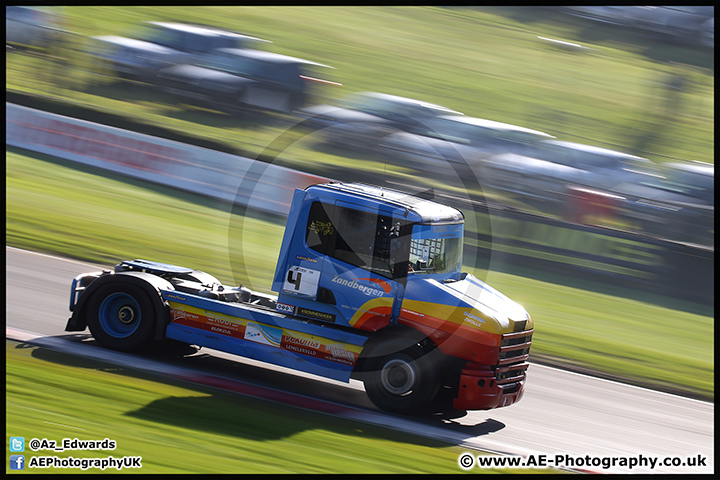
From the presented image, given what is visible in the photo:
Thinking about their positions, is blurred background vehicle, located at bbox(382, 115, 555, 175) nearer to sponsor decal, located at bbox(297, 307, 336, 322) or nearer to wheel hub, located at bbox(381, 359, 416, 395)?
sponsor decal, located at bbox(297, 307, 336, 322)

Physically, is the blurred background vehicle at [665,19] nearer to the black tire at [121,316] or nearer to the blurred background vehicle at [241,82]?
the blurred background vehicle at [241,82]

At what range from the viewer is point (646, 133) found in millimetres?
27734

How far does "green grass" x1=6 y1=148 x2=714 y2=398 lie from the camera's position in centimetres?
1187

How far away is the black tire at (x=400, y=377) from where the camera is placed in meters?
7.69

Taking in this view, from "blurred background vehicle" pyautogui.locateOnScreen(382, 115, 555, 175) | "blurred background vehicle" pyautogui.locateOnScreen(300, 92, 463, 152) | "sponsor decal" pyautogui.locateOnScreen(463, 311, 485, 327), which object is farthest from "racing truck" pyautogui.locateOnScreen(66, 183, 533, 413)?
"blurred background vehicle" pyautogui.locateOnScreen(300, 92, 463, 152)

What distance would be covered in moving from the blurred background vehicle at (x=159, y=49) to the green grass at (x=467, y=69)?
2.79 feet

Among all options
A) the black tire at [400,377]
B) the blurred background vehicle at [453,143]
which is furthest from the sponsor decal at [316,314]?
the blurred background vehicle at [453,143]

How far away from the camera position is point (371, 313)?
7852mm

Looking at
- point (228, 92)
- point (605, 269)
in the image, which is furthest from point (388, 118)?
point (605, 269)

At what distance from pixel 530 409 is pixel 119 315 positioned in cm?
528

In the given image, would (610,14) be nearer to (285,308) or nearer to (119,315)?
(285,308)

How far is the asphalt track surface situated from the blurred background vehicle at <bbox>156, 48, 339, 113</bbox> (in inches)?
584

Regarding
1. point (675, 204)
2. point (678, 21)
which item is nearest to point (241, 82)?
point (675, 204)

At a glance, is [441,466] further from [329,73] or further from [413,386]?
[329,73]
